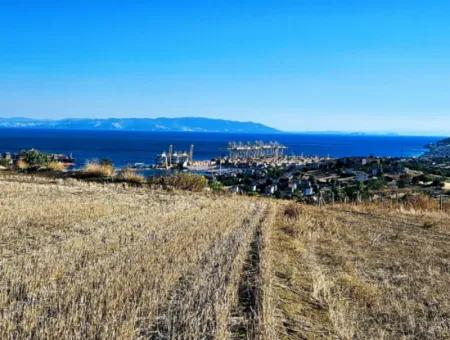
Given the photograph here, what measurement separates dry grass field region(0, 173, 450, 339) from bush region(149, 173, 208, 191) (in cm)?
1106

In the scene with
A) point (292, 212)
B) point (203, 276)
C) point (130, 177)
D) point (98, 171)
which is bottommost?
point (292, 212)

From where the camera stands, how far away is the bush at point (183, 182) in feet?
94.4

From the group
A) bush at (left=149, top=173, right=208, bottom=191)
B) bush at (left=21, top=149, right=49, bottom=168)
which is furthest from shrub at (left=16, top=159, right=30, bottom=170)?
bush at (left=149, top=173, right=208, bottom=191)

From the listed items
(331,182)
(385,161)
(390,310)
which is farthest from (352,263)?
(385,161)

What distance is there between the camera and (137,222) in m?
14.2

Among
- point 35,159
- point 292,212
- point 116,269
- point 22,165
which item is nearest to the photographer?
point 116,269

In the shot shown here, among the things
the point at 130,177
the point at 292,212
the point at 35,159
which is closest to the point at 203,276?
the point at 292,212

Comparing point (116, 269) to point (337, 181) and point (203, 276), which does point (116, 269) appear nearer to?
point (203, 276)

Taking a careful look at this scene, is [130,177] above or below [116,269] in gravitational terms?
below

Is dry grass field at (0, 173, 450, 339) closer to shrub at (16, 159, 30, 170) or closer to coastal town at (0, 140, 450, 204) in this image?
coastal town at (0, 140, 450, 204)

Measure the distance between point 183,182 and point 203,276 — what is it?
20692mm

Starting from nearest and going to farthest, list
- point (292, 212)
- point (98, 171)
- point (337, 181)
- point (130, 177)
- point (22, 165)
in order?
point (292, 212) → point (130, 177) → point (98, 171) → point (22, 165) → point (337, 181)

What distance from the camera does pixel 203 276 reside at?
8.56 metres

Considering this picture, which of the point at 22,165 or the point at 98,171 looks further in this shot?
the point at 22,165
